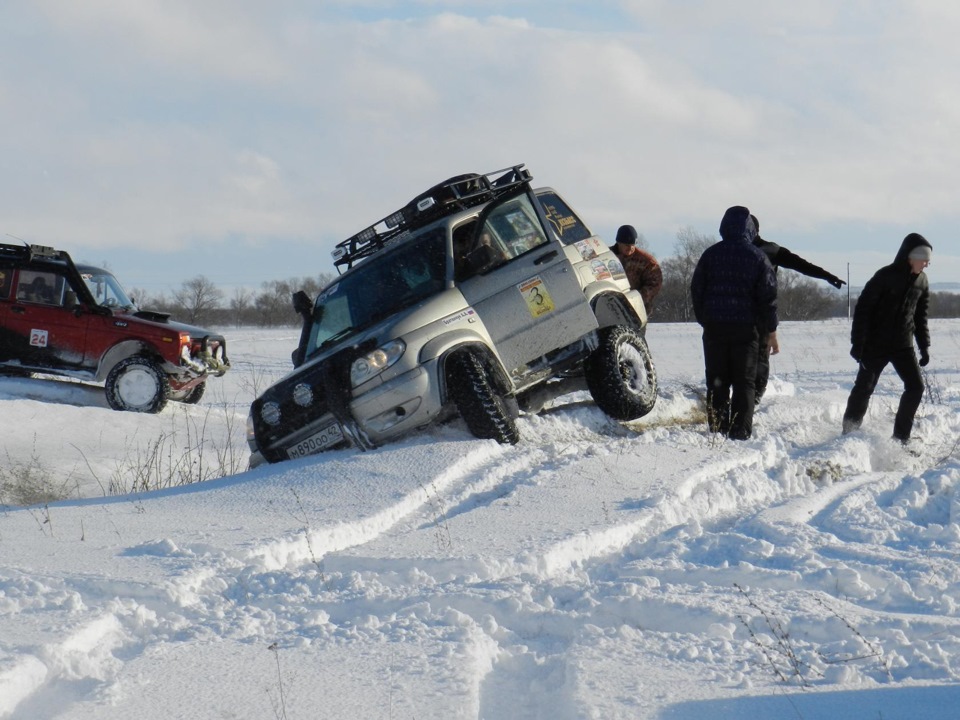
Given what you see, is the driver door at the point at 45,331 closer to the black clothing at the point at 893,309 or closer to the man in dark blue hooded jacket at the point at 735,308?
the man in dark blue hooded jacket at the point at 735,308

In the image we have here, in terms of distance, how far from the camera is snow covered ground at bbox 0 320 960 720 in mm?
3727

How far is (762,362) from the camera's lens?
31.7ft

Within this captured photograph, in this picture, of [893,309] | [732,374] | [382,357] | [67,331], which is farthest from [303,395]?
[67,331]

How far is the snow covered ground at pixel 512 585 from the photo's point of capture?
373 cm

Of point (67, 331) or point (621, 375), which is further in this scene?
point (67, 331)

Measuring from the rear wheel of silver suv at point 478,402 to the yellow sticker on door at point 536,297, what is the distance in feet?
2.64

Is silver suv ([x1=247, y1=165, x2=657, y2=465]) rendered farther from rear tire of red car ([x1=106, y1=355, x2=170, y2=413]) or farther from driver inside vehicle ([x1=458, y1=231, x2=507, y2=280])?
rear tire of red car ([x1=106, y1=355, x2=170, y2=413])

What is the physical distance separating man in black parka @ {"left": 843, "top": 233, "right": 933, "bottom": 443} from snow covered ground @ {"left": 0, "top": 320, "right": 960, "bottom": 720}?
597mm

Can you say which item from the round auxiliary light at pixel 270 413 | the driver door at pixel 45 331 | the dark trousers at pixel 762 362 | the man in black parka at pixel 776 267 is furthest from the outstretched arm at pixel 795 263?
the driver door at pixel 45 331

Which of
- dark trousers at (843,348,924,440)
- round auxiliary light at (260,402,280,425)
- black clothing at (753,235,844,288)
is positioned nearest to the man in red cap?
black clothing at (753,235,844,288)

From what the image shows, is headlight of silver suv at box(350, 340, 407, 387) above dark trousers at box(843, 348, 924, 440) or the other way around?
above

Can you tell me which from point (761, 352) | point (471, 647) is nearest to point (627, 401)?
point (761, 352)

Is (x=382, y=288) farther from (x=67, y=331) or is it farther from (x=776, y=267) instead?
(x=67, y=331)

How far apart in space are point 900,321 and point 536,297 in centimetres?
304
